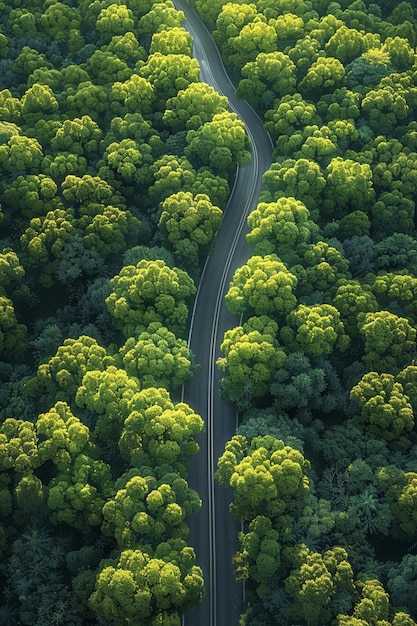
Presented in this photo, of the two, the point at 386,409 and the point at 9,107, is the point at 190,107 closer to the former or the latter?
the point at 9,107

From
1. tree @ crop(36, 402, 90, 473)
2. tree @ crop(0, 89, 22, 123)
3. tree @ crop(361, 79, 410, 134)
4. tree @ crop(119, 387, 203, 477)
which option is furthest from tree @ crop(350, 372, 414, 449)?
tree @ crop(0, 89, 22, 123)

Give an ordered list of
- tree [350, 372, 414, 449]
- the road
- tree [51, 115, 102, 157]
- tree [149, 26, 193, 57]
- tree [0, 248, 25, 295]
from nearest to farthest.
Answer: the road, tree [350, 372, 414, 449], tree [0, 248, 25, 295], tree [51, 115, 102, 157], tree [149, 26, 193, 57]

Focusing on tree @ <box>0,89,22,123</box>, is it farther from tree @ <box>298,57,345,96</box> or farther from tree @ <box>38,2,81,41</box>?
tree @ <box>298,57,345,96</box>

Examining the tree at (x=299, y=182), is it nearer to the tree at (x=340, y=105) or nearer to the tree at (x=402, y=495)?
the tree at (x=340, y=105)

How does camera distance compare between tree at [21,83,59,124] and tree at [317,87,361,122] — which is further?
tree at [21,83,59,124]

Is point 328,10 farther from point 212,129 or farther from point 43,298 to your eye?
point 43,298

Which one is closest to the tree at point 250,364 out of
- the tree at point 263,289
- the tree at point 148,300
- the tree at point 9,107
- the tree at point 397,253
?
the tree at point 263,289

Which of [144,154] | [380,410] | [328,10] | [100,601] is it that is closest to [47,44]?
[144,154]
